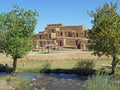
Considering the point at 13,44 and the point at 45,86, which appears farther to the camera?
the point at 13,44

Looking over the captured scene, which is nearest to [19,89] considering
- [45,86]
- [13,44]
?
[45,86]

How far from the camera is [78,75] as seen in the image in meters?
41.8

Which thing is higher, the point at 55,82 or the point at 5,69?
the point at 5,69

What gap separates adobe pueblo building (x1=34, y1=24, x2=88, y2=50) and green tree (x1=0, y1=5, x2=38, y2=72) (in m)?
57.9

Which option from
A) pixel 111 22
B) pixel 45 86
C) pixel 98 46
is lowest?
pixel 45 86

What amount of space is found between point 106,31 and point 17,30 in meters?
11.3

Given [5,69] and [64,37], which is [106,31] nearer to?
[5,69]

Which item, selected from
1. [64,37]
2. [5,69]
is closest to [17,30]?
[5,69]

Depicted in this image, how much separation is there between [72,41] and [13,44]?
223ft

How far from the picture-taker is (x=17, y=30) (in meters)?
41.5

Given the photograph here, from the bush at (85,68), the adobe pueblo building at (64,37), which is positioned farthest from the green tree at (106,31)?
the adobe pueblo building at (64,37)

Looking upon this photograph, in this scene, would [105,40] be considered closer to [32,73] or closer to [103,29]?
[103,29]

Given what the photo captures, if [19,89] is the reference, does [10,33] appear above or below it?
above

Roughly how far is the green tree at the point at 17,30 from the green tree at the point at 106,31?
Result: 8.03 m
